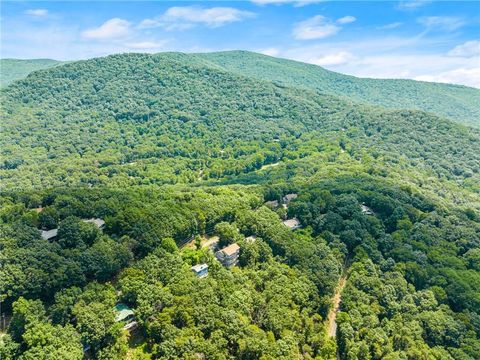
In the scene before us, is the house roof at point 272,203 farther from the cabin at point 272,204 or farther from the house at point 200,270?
the house at point 200,270

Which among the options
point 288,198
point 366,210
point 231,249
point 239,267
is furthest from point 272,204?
point 239,267

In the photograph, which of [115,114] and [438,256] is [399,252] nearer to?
[438,256]

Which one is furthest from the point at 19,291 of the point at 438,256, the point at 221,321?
the point at 438,256

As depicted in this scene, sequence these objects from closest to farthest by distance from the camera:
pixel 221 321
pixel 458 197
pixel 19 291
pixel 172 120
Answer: pixel 19 291 < pixel 221 321 < pixel 458 197 < pixel 172 120

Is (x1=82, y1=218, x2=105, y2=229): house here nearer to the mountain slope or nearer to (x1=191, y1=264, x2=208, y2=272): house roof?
(x1=191, y1=264, x2=208, y2=272): house roof

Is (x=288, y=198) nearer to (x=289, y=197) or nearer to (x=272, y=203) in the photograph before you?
(x=289, y=197)

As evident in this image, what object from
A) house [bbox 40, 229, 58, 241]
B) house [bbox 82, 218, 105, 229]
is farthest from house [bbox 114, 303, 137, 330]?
house [bbox 82, 218, 105, 229]

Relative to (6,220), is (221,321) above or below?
below
